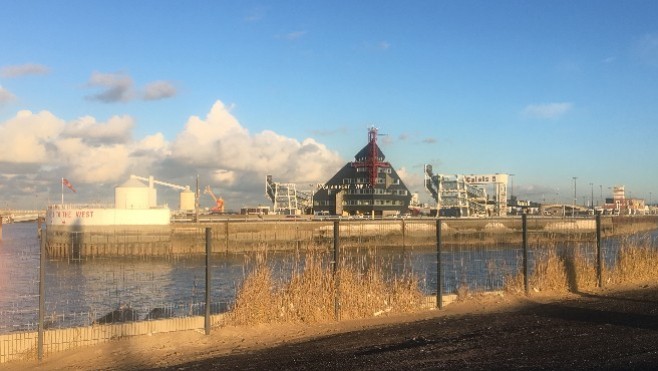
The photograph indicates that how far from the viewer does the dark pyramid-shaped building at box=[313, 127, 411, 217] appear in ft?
374

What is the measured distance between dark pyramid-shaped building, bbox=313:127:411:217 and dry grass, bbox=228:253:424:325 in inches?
3845

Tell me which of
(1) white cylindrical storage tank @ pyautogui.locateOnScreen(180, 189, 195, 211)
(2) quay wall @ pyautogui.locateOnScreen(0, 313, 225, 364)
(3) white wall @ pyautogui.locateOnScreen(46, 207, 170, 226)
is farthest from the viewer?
(1) white cylindrical storage tank @ pyautogui.locateOnScreen(180, 189, 195, 211)

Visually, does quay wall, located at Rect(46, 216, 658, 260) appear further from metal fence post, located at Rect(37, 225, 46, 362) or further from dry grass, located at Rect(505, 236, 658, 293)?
metal fence post, located at Rect(37, 225, 46, 362)

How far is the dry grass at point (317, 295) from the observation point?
11.9m

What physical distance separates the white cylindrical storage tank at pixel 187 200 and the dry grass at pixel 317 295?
301 feet

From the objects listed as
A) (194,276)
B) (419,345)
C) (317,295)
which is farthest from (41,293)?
(194,276)

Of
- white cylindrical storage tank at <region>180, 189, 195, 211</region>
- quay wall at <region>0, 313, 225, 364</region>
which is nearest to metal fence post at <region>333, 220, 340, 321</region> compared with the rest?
quay wall at <region>0, 313, 225, 364</region>

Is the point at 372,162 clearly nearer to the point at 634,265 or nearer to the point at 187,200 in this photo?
the point at 187,200

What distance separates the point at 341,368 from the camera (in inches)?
322

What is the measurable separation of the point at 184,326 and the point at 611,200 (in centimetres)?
19371

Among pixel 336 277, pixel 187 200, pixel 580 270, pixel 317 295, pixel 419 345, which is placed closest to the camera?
pixel 419 345

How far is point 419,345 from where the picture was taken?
9.60m

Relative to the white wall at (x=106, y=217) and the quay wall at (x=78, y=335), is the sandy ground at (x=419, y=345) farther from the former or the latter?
the white wall at (x=106, y=217)

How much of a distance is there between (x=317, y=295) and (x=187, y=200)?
94347 mm
